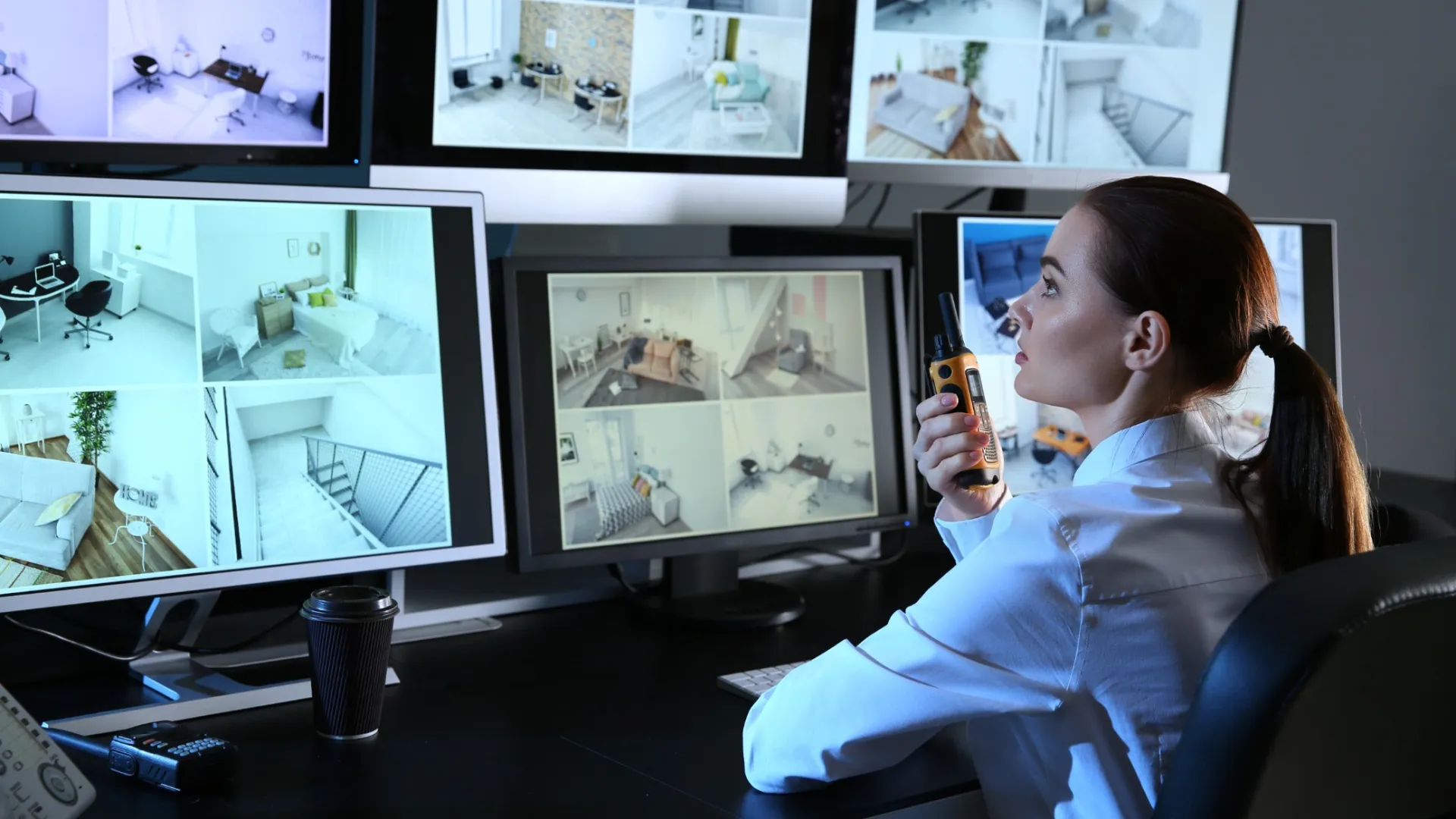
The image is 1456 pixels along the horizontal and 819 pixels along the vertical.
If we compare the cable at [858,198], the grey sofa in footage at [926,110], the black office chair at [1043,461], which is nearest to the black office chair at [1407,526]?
the black office chair at [1043,461]

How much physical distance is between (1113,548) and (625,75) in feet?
3.12

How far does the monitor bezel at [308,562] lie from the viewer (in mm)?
1070

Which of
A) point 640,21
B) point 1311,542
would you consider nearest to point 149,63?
point 640,21

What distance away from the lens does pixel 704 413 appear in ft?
4.85

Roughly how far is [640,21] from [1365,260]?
6.08 feet

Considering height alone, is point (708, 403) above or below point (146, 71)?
below

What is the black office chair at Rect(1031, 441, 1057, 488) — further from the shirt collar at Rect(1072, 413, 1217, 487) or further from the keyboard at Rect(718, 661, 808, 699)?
the shirt collar at Rect(1072, 413, 1217, 487)

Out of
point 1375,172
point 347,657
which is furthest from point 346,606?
point 1375,172

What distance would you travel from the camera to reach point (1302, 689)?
708 millimetres

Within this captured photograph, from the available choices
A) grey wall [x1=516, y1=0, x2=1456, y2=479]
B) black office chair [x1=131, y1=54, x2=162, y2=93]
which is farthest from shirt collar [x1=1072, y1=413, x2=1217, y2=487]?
grey wall [x1=516, y1=0, x2=1456, y2=479]

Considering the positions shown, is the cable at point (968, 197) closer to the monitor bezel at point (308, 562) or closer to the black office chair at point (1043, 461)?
the black office chair at point (1043, 461)

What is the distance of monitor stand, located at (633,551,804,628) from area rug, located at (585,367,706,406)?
0.19 m

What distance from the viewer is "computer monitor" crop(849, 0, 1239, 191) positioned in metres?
1.81

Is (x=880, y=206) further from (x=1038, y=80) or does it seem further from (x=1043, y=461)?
(x=1043, y=461)
